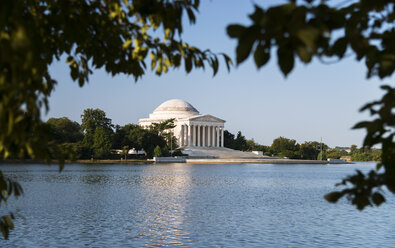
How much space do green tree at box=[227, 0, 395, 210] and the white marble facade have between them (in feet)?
417

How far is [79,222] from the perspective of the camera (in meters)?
18.5

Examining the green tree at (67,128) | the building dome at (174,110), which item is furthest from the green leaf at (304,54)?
the building dome at (174,110)

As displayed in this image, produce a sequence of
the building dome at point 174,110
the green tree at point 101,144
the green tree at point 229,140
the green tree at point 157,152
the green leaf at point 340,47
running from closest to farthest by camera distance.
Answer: the green leaf at point 340,47 → the green tree at point 101,144 → the green tree at point 157,152 → the building dome at point 174,110 → the green tree at point 229,140

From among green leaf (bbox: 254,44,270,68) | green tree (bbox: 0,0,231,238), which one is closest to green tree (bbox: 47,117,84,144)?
green tree (bbox: 0,0,231,238)

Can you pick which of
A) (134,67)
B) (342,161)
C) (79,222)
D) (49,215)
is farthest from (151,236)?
(342,161)

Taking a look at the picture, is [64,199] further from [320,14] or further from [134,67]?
[320,14]

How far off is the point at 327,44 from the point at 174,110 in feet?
451

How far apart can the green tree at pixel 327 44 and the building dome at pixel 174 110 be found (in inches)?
5260

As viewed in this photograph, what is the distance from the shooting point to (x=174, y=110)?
140 meters

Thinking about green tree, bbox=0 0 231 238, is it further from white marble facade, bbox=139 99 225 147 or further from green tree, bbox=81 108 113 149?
white marble facade, bbox=139 99 225 147

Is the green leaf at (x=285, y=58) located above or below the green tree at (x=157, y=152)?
below

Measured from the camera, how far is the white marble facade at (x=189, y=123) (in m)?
132

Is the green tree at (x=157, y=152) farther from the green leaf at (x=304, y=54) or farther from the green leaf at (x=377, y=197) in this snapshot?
the green leaf at (x=304, y=54)

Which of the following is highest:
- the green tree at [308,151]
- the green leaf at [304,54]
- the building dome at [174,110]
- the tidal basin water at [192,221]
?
the building dome at [174,110]
